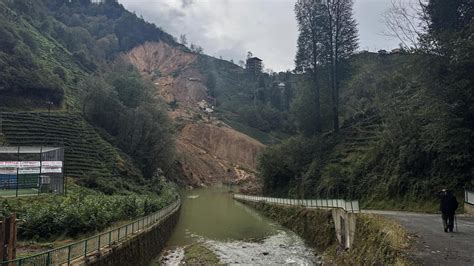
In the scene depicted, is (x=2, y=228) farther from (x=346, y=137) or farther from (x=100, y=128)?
(x=100, y=128)

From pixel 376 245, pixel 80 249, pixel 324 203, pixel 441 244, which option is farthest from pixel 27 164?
pixel 441 244

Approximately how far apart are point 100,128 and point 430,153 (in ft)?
167

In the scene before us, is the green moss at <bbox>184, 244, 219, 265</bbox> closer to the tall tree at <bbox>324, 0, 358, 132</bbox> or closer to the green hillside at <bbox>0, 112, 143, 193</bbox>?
the green hillside at <bbox>0, 112, 143, 193</bbox>

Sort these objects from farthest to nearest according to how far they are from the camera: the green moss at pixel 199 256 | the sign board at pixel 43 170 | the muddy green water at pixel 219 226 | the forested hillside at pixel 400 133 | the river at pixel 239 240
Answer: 1. the muddy green water at pixel 219 226
2. the sign board at pixel 43 170
3. the forested hillside at pixel 400 133
4. the river at pixel 239 240
5. the green moss at pixel 199 256

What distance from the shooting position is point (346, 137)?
4144 centimetres

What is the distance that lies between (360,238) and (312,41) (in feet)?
115

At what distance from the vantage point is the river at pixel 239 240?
19891 millimetres

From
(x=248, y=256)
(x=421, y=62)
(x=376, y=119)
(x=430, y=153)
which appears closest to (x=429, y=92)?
(x=421, y=62)

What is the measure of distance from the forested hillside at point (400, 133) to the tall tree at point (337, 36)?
1.06 m

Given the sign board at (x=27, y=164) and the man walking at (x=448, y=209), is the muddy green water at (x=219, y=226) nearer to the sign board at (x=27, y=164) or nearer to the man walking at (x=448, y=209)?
the sign board at (x=27, y=164)

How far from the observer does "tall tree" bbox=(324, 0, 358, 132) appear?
43.9 m

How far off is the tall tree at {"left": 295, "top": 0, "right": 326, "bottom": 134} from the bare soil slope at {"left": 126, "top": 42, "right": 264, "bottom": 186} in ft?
139

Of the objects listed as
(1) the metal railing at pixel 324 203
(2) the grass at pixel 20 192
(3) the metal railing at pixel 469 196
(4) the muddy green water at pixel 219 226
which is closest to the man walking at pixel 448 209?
(1) the metal railing at pixel 324 203

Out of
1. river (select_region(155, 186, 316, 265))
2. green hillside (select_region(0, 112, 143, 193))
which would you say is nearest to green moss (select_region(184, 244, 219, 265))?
river (select_region(155, 186, 316, 265))
